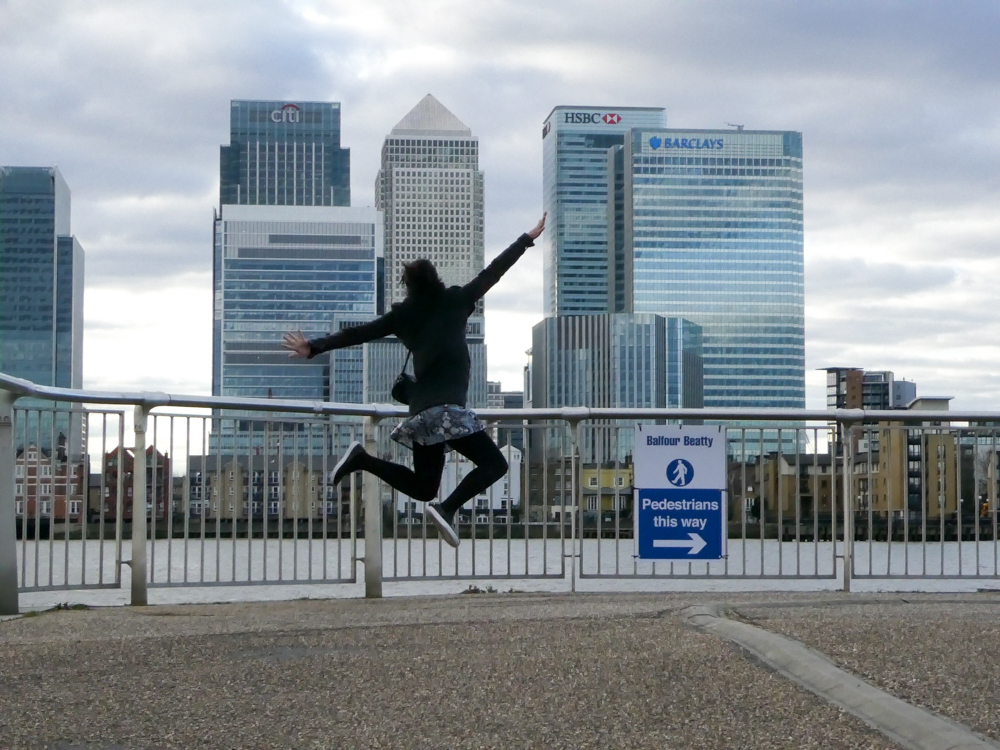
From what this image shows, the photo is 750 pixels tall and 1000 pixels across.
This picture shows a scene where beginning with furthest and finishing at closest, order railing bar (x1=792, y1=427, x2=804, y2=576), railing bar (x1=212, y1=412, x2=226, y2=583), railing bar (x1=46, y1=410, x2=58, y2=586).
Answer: railing bar (x1=792, y1=427, x2=804, y2=576)
railing bar (x1=212, y1=412, x2=226, y2=583)
railing bar (x1=46, y1=410, x2=58, y2=586)

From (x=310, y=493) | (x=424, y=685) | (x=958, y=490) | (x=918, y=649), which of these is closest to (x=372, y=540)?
(x=310, y=493)

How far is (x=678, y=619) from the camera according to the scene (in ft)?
24.8

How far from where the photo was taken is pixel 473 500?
1150cm

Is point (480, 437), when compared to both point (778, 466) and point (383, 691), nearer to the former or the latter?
point (383, 691)

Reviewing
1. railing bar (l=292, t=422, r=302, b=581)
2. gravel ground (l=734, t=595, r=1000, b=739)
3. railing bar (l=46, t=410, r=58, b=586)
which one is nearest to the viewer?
gravel ground (l=734, t=595, r=1000, b=739)

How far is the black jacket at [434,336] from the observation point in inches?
277

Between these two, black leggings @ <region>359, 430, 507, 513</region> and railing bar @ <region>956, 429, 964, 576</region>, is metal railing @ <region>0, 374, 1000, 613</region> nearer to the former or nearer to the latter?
railing bar @ <region>956, 429, 964, 576</region>

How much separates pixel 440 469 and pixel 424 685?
1881mm

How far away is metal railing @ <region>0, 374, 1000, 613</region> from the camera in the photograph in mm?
10375

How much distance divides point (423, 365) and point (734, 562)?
5286 mm

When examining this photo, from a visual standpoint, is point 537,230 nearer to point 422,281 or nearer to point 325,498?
point 422,281

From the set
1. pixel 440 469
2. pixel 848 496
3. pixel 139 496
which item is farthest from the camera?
pixel 848 496

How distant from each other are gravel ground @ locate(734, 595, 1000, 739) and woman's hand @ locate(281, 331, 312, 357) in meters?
2.56

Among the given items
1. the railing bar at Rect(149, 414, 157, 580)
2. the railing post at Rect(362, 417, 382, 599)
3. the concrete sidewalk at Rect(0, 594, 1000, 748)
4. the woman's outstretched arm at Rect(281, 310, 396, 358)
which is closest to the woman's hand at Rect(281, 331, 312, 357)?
the woman's outstretched arm at Rect(281, 310, 396, 358)
